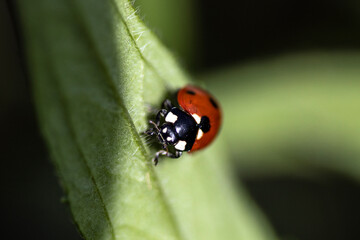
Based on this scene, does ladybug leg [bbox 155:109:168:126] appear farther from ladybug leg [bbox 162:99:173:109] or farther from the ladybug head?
the ladybug head

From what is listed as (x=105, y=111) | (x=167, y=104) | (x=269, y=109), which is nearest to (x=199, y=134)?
(x=167, y=104)

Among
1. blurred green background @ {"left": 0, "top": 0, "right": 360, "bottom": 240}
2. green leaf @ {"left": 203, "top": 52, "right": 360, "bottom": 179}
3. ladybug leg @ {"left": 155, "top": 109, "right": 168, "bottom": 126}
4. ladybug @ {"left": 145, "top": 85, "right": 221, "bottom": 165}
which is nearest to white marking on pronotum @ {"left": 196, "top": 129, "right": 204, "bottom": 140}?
ladybug @ {"left": 145, "top": 85, "right": 221, "bottom": 165}

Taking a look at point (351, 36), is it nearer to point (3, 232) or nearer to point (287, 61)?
point (287, 61)

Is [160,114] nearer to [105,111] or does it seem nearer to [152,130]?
[152,130]

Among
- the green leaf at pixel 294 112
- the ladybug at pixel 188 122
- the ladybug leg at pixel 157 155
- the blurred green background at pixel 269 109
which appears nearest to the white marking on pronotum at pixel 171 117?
the ladybug at pixel 188 122

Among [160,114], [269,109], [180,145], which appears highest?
[160,114]

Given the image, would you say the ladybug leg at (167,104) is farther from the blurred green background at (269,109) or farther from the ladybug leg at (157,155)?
the blurred green background at (269,109)

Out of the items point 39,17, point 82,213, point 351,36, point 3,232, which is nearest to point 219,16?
point 351,36
